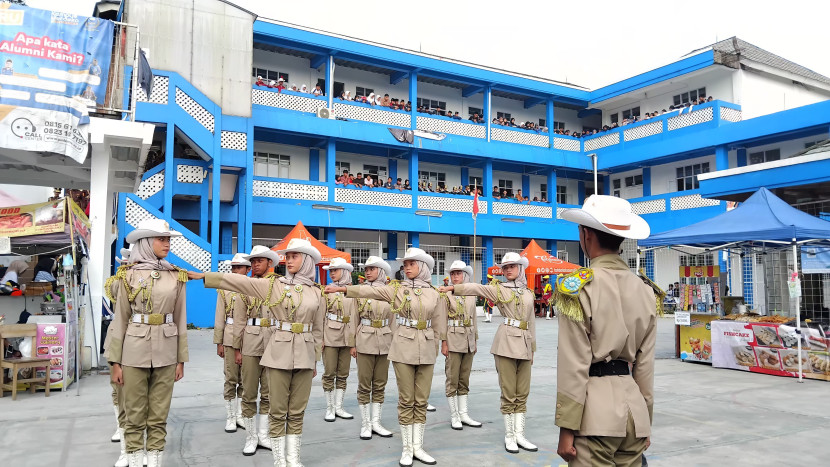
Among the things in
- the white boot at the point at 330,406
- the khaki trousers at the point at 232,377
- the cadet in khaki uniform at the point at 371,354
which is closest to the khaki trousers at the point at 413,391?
the cadet in khaki uniform at the point at 371,354

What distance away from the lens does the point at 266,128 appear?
22.3 metres

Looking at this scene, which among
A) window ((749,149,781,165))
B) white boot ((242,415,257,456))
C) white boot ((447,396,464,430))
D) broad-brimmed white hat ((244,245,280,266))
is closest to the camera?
white boot ((242,415,257,456))

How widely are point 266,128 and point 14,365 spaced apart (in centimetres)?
1526

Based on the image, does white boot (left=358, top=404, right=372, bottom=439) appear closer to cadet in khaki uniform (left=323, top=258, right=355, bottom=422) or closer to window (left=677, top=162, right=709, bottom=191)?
cadet in khaki uniform (left=323, top=258, right=355, bottom=422)

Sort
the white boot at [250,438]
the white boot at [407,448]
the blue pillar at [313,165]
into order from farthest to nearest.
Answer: the blue pillar at [313,165], the white boot at [250,438], the white boot at [407,448]

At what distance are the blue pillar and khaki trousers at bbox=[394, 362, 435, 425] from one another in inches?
798

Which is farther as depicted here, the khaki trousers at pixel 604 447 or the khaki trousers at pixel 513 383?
the khaki trousers at pixel 513 383

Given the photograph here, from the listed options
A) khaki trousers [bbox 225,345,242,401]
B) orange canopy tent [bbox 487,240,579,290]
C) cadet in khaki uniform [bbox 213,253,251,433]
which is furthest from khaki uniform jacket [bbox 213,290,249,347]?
orange canopy tent [bbox 487,240,579,290]

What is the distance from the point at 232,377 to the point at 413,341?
2280 mm

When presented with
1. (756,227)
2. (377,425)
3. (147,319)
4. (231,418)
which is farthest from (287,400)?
(756,227)

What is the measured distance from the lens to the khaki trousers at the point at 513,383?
5977mm

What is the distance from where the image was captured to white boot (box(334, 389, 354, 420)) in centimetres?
725

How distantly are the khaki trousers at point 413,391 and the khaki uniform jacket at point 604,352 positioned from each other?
8.95ft

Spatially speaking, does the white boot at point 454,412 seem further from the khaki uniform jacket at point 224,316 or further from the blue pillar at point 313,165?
the blue pillar at point 313,165
